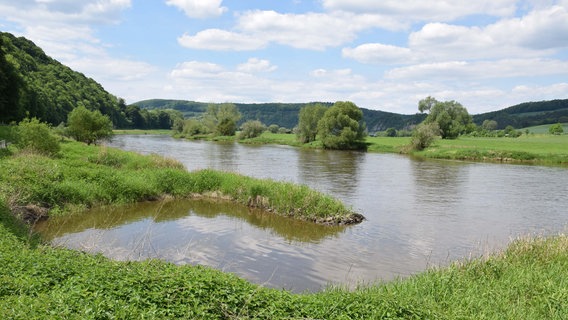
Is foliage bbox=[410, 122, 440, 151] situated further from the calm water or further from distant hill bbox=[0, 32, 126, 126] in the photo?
distant hill bbox=[0, 32, 126, 126]

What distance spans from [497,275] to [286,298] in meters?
6.90

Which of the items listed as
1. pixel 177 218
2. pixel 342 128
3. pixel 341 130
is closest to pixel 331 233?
pixel 177 218

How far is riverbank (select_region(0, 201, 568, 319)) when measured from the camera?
24.4ft

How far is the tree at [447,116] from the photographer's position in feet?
341

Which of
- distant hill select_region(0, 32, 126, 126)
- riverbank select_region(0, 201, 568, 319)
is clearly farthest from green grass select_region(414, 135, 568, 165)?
distant hill select_region(0, 32, 126, 126)

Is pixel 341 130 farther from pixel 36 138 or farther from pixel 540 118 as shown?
pixel 540 118

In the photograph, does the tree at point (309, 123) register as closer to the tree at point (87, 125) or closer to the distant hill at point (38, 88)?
the tree at point (87, 125)

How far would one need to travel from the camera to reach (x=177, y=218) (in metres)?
22.2

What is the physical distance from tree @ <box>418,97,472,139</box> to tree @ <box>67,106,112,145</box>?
6968 centimetres

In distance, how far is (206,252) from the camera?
16.8 m

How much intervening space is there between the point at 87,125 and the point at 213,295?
4620 centimetres

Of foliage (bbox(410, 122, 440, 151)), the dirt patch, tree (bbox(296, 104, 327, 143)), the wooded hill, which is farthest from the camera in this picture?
tree (bbox(296, 104, 327, 143))

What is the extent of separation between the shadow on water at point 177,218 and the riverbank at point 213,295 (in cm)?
761

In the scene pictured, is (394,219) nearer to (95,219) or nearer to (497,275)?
(497,275)
